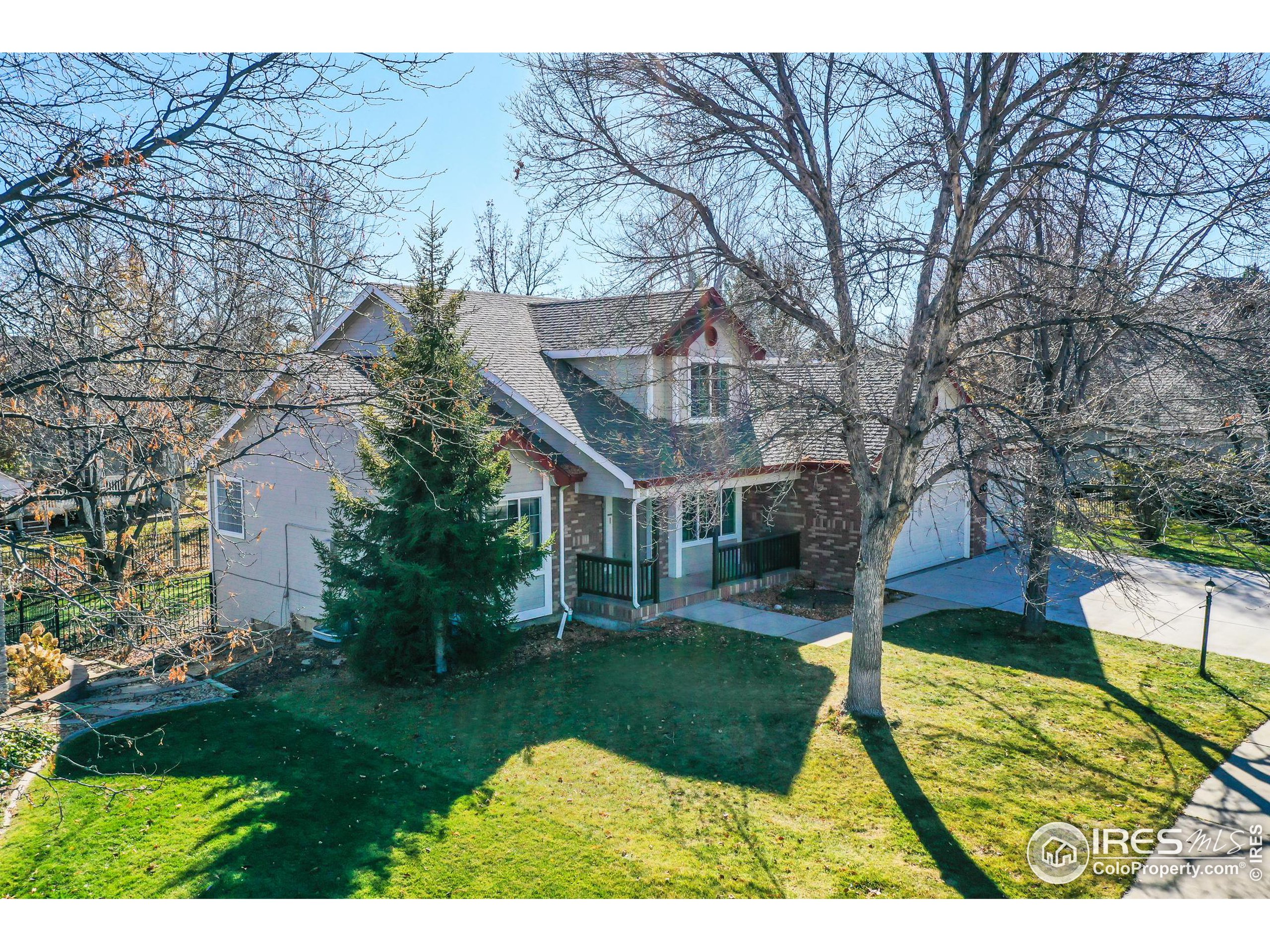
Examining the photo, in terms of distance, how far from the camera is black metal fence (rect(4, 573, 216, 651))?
4934 mm

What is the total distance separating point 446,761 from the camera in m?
8.48

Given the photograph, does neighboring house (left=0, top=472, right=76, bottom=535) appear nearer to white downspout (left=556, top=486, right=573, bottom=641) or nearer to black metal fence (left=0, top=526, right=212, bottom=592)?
black metal fence (left=0, top=526, right=212, bottom=592)

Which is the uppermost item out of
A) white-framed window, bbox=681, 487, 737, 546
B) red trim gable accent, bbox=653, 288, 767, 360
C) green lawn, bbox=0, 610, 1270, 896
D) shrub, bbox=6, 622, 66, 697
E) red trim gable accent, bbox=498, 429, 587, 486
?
red trim gable accent, bbox=653, 288, 767, 360

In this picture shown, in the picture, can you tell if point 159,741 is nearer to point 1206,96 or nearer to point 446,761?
point 446,761

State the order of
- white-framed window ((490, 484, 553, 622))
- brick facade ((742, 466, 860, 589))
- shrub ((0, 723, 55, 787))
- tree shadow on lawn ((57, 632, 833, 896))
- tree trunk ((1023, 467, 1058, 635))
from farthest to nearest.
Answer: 1. brick facade ((742, 466, 860, 589))
2. white-framed window ((490, 484, 553, 622))
3. tree trunk ((1023, 467, 1058, 635))
4. shrub ((0, 723, 55, 787))
5. tree shadow on lawn ((57, 632, 833, 896))

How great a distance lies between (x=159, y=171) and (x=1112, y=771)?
32.0 ft

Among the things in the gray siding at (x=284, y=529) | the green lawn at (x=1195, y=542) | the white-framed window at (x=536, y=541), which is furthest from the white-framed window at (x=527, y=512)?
the green lawn at (x=1195, y=542)

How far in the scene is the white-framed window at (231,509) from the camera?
584 inches

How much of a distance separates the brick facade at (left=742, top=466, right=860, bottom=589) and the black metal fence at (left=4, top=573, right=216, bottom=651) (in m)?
10.6

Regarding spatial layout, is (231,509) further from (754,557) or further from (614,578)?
(754,557)

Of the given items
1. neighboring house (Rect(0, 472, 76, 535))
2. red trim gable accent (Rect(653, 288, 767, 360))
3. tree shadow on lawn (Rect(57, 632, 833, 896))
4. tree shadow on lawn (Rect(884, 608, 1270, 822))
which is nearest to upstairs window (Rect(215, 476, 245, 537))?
neighboring house (Rect(0, 472, 76, 535))

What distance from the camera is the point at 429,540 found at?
1088cm

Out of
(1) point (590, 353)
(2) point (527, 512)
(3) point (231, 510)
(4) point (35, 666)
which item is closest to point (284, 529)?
(3) point (231, 510)

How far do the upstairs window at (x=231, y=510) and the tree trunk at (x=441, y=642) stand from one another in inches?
221
